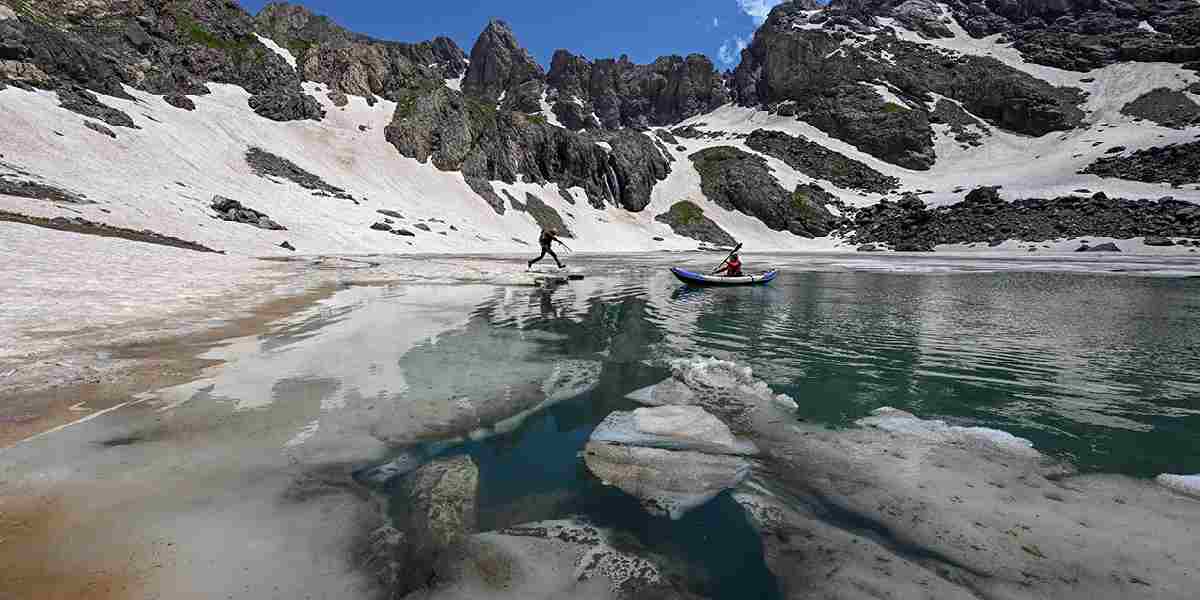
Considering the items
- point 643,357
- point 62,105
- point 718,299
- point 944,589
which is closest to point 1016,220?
point 718,299

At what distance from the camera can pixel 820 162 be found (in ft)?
385

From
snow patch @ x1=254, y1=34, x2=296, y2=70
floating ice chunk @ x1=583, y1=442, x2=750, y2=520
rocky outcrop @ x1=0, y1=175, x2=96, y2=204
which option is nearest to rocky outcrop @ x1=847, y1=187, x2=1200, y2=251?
floating ice chunk @ x1=583, y1=442, x2=750, y2=520

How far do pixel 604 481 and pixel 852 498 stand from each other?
247 cm

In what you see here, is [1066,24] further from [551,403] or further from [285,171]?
[551,403]

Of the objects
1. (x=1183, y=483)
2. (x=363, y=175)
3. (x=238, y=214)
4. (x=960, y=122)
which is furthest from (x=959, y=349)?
(x=960, y=122)

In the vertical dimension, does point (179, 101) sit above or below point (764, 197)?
above

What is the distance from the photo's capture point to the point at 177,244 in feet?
102

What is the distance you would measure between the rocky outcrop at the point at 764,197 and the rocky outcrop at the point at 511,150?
12985 mm

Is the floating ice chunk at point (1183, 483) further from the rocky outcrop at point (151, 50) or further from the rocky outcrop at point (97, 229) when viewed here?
the rocky outcrop at point (151, 50)

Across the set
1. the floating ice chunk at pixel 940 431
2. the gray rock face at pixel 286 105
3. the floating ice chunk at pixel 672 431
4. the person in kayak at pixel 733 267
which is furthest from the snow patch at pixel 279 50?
the floating ice chunk at pixel 940 431

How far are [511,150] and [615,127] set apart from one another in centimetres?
8815

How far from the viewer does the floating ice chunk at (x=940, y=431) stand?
6.34 meters

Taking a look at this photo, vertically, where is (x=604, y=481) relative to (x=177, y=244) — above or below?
below

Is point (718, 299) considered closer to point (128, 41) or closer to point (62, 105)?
point (62, 105)
